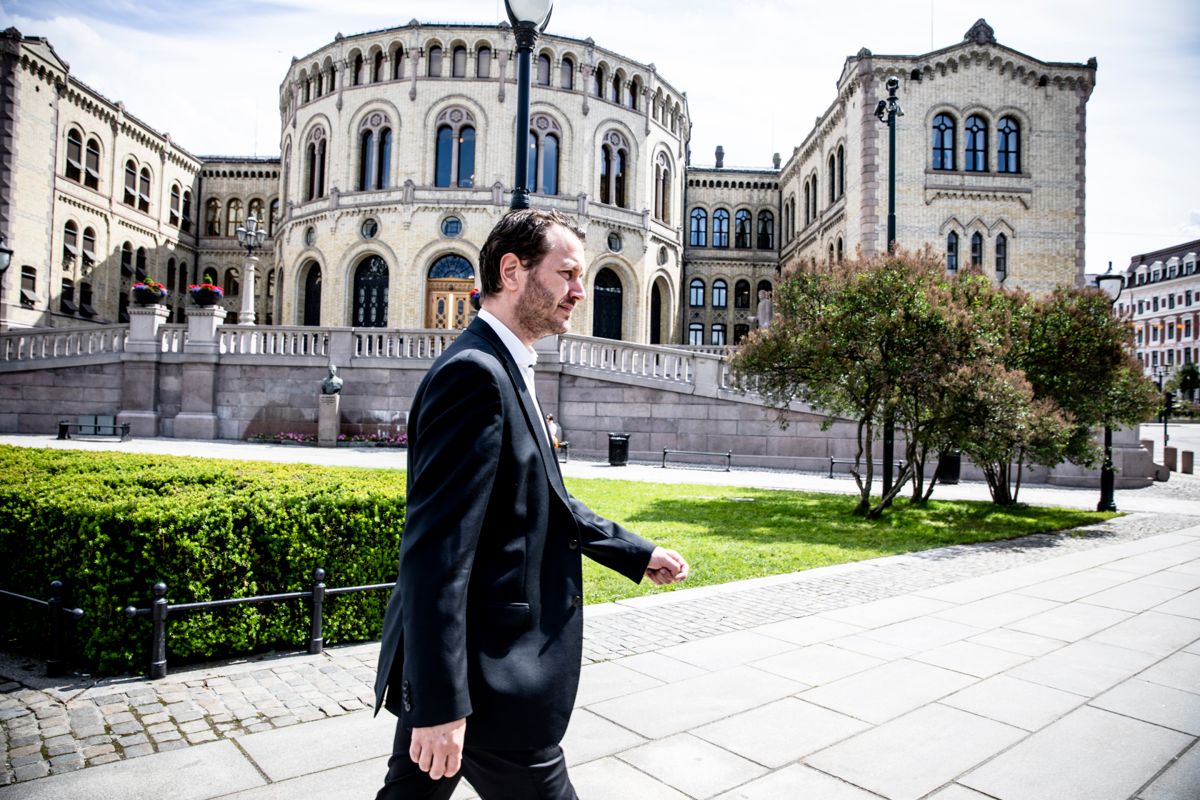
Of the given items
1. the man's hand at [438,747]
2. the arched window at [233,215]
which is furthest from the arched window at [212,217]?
the man's hand at [438,747]

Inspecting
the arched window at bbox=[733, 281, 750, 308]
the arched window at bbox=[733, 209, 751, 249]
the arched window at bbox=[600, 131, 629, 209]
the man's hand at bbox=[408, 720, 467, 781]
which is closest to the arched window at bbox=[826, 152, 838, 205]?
the arched window at bbox=[600, 131, 629, 209]

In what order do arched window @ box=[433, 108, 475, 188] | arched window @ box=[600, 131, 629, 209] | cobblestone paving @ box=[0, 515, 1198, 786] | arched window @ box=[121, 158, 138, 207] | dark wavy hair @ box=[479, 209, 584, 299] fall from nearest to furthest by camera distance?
1. dark wavy hair @ box=[479, 209, 584, 299]
2. cobblestone paving @ box=[0, 515, 1198, 786]
3. arched window @ box=[433, 108, 475, 188]
4. arched window @ box=[600, 131, 629, 209]
5. arched window @ box=[121, 158, 138, 207]

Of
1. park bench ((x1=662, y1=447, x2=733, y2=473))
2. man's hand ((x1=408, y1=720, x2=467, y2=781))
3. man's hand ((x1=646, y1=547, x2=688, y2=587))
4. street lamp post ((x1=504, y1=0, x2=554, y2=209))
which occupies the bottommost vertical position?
park bench ((x1=662, y1=447, x2=733, y2=473))

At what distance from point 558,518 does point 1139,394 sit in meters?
16.2

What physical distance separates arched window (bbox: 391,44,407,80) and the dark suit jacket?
4028 centimetres

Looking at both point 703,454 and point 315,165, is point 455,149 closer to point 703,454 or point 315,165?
point 315,165

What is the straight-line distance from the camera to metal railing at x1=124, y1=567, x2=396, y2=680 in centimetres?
475

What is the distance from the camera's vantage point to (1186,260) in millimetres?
84625

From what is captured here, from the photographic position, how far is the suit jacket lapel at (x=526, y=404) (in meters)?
2.28

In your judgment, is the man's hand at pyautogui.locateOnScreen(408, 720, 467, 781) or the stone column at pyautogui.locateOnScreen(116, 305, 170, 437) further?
the stone column at pyautogui.locateOnScreen(116, 305, 170, 437)

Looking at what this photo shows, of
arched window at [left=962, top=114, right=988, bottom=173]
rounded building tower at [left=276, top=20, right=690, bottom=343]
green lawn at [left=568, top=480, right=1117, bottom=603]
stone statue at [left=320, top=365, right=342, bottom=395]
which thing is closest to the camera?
green lawn at [left=568, top=480, right=1117, bottom=603]

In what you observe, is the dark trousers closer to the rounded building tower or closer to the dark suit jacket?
the dark suit jacket

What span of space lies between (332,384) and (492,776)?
2195 cm

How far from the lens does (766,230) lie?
51531mm
